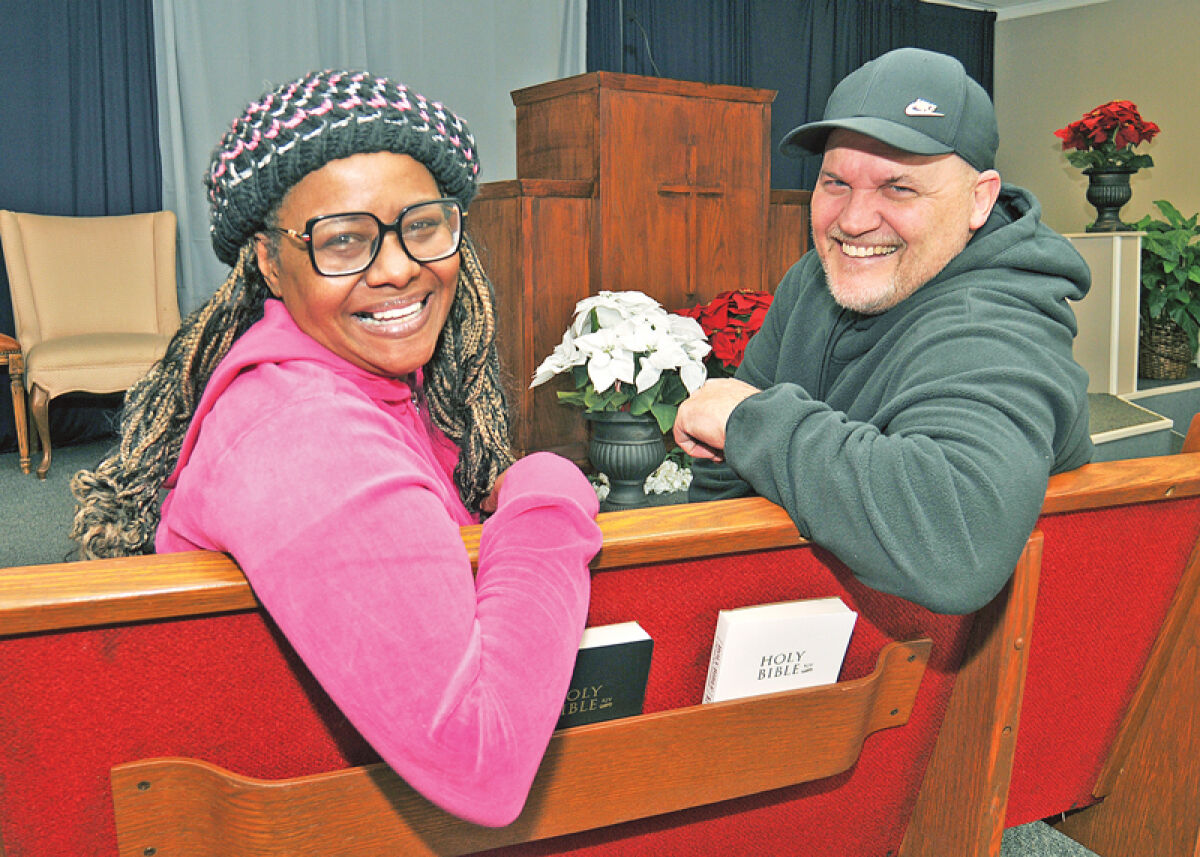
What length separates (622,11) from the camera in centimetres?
651

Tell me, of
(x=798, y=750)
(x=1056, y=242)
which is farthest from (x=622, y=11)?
(x=798, y=750)

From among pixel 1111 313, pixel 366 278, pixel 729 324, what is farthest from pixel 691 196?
pixel 366 278

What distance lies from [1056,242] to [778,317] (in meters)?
0.60

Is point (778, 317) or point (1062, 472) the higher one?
point (778, 317)

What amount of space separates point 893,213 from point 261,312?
87cm

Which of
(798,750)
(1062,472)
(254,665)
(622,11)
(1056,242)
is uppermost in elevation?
(622,11)

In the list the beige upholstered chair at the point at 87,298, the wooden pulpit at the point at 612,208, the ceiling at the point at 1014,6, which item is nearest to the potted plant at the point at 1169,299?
the ceiling at the point at 1014,6

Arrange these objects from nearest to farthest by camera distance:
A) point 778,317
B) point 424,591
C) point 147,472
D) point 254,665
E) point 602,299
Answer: point 424,591
point 254,665
point 147,472
point 778,317
point 602,299

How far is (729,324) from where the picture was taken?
328cm

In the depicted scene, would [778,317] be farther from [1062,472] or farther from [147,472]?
[147,472]

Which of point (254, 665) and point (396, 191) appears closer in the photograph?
point (254, 665)

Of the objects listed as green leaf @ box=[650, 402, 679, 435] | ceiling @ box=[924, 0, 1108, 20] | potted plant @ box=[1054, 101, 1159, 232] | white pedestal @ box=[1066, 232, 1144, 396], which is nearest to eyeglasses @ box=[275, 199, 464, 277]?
green leaf @ box=[650, 402, 679, 435]

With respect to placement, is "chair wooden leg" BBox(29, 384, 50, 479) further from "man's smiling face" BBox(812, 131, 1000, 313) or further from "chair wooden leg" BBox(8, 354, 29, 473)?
"man's smiling face" BBox(812, 131, 1000, 313)

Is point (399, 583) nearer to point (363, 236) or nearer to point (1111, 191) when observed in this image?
point (363, 236)
